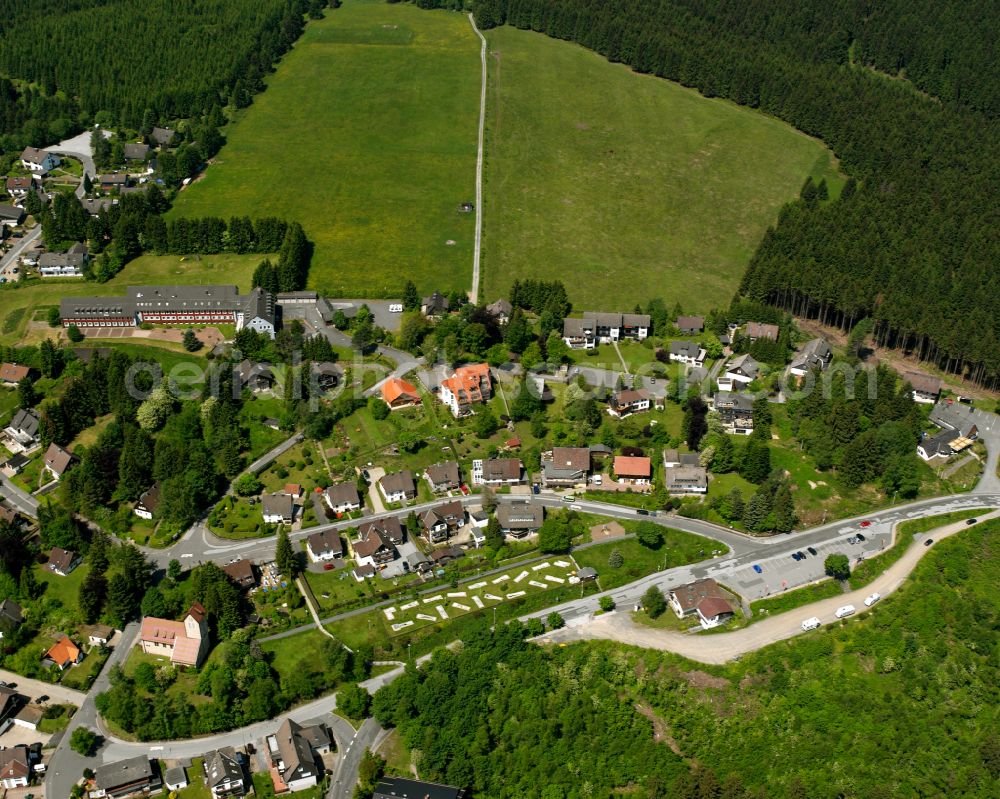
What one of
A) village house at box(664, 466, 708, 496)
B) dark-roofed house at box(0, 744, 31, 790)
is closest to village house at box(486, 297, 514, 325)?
village house at box(664, 466, 708, 496)

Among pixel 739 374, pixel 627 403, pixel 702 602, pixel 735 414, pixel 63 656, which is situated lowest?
pixel 63 656

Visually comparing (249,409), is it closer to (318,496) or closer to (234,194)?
(318,496)

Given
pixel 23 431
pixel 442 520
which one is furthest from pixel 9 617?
pixel 442 520

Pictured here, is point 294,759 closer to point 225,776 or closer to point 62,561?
point 225,776

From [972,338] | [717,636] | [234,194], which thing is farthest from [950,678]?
[234,194]

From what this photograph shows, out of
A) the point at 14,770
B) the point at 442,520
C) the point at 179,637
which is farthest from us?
the point at 442,520

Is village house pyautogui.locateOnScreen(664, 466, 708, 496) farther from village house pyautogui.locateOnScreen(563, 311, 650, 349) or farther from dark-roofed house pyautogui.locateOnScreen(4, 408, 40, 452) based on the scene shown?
dark-roofed house pyautogui.locateOnScreen(4, 408, 40, 452)

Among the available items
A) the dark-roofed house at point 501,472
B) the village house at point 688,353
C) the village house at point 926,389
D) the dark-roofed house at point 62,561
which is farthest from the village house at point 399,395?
the village house at point 926,389

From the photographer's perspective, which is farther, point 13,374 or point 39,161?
point 39,161
